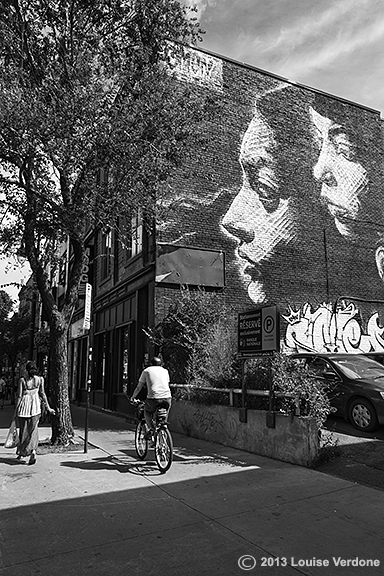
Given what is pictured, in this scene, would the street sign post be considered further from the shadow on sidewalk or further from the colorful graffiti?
the colorful graffiti

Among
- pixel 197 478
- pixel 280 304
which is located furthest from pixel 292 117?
pixel 197 478

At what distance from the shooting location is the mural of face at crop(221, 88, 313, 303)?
16.6 meters

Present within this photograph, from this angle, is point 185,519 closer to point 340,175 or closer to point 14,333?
point 340,175

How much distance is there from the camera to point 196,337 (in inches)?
523

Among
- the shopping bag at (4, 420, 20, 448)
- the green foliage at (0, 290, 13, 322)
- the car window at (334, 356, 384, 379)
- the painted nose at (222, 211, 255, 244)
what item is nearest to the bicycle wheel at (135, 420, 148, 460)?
the shopping bag at (4, 420, 20, 448)

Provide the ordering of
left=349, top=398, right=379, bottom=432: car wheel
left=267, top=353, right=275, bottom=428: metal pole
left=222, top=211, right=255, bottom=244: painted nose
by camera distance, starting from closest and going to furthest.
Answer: left=267, top=353, right=275, bottom=428: metal pole → left=349, top=398, right=379, bottom=432: car wheel → left=222, top=211, right=255, bottom=244: painted nose

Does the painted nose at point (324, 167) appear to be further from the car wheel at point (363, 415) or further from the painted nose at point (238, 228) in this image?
the car wheel at point (363, 415)

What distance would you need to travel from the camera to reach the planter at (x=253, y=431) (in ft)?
25.8

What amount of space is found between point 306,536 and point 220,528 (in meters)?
0.87

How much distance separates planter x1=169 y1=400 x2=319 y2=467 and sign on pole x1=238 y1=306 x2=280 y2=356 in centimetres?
114

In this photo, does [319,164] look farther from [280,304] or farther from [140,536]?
[140,536]

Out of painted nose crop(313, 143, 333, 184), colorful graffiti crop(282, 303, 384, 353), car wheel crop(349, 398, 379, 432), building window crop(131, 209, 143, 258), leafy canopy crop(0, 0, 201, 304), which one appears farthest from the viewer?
painted nose crop(313, 143, 333, 184)

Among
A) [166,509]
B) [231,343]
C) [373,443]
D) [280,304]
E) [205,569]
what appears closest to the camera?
[205,569]

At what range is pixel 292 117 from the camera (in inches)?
734
